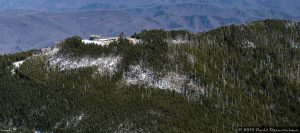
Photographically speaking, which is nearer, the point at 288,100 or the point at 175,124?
the point at 175,124

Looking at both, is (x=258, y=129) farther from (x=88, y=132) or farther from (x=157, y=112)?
(x=88, y=132)

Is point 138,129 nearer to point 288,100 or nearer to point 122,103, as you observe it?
point 122,103

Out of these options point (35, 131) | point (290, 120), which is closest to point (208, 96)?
point (290, 120)

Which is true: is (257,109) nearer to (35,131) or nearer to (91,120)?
(91,120)

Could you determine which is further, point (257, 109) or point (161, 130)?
point (257, 109)

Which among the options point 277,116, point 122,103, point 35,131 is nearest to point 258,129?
point 277,116

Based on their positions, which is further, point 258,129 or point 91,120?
point 91,120

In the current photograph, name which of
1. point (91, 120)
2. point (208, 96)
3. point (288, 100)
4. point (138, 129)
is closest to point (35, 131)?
point (91, 120)
